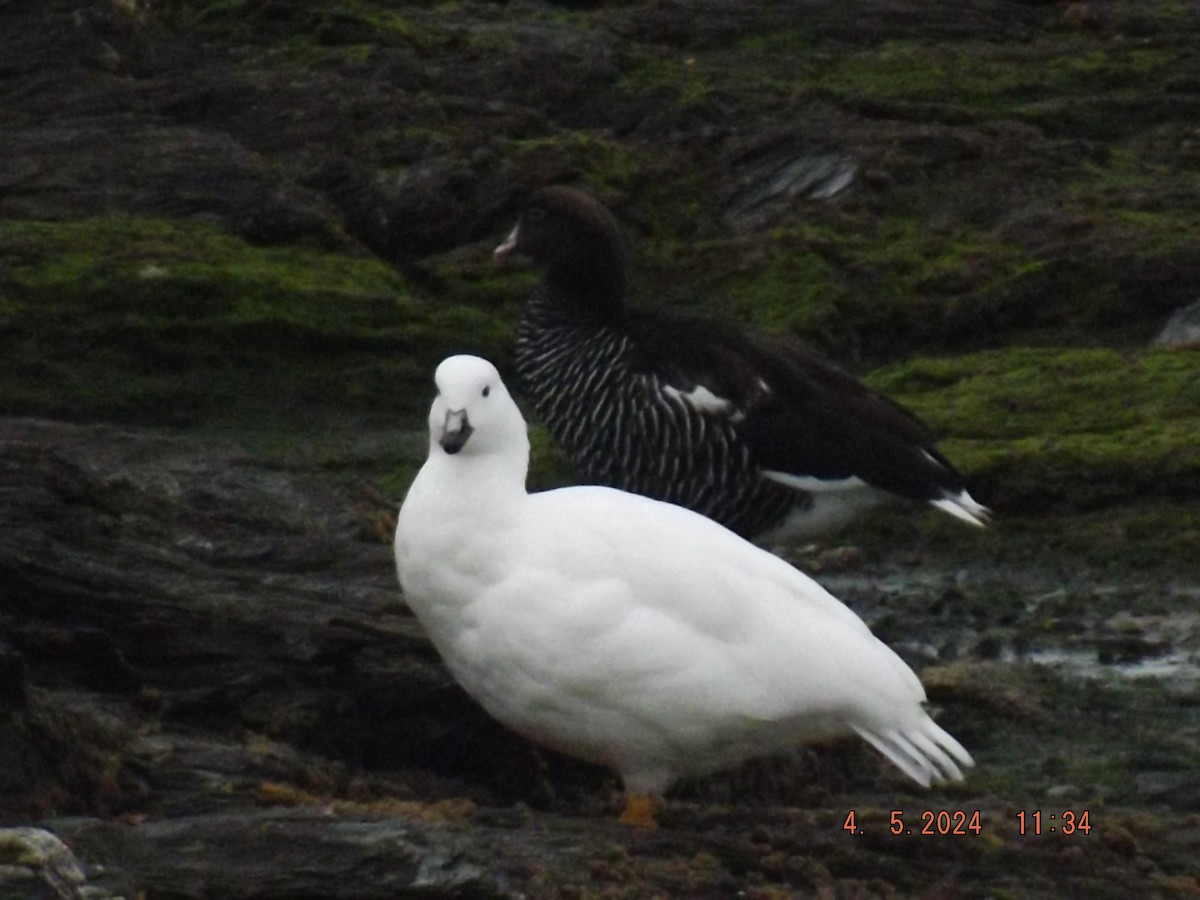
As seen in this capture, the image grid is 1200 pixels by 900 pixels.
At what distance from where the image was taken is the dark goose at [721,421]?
1182 cm

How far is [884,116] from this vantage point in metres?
19.5

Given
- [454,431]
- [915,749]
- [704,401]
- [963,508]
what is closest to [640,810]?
[915,749]

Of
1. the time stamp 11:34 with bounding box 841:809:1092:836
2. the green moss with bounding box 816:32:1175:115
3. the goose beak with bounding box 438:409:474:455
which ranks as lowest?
the time stamp 11:34 with bounding box 841:809:1092:836

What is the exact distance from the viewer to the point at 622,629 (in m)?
7.43

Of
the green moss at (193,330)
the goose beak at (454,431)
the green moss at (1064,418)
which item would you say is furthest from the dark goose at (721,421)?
the goose beak at (454,431)

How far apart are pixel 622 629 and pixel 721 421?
479 cm

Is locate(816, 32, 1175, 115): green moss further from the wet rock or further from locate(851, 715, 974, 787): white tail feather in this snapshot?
the wet rock

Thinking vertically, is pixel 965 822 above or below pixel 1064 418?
below

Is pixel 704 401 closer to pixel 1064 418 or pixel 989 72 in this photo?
pixel 1064 418

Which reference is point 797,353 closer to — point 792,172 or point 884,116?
point 792,172

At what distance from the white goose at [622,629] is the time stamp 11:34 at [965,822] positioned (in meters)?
0.13

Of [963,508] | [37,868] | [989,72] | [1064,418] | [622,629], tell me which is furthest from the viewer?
[989,72]

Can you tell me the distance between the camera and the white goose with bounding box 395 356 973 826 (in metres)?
7.41

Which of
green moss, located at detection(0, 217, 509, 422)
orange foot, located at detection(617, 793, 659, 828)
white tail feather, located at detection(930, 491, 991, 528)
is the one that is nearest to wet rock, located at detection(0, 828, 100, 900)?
orange foot, located at detection(617, 793, 659, 828)
